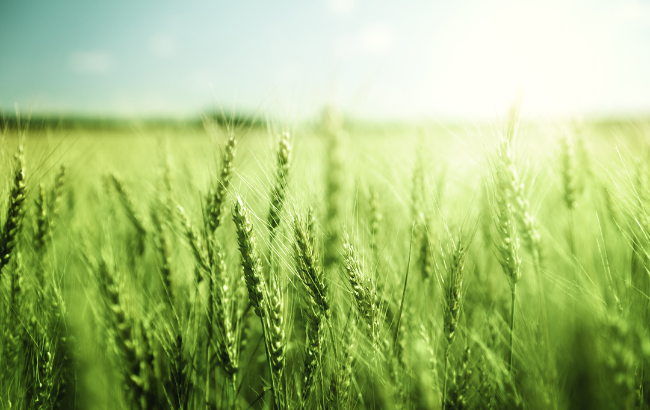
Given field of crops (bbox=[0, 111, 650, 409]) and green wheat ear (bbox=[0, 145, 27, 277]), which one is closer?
field of crops (bbox=[0, 111, 650, 409])

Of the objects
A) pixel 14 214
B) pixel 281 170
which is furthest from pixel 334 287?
pixel 14 214

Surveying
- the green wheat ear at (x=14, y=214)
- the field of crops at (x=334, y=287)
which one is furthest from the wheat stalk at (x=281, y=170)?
the green wheat ear at (x=14, y=214)

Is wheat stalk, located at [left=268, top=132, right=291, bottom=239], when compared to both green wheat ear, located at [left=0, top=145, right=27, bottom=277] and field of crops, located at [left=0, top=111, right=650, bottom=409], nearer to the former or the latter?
field of crops, located at [left=0, top=111, right=650, bottom=409]

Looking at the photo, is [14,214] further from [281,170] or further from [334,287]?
[334,287]

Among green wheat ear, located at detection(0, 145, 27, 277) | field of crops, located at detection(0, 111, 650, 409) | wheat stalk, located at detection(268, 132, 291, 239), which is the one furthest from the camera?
green wheat ear, located at detection(0, 145, 27, 277)

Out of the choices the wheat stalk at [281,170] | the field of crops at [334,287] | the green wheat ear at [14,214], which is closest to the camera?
the field of crops at [334,287]

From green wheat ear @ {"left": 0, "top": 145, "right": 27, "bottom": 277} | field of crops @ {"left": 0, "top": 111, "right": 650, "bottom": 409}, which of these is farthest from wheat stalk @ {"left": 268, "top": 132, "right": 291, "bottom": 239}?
green wheat ear @ {"left": 0, "top": 145, "right": 27, "bottom": 277}

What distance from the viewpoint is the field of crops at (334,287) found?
93cm

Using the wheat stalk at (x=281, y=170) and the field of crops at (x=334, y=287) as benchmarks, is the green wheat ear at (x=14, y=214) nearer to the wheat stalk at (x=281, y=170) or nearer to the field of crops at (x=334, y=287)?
the field of crops at (x=334, y=287)

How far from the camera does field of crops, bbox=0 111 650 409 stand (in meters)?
0.93

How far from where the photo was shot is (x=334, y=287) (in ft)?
3.70

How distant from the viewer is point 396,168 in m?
1.67

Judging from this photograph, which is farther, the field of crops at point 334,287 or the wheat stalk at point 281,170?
the wheat stalk at point 281,170

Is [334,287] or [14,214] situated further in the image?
[14,214]
